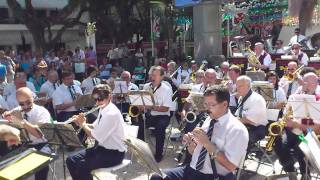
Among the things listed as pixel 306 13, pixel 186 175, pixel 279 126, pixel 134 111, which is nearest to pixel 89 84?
pixel 134 111

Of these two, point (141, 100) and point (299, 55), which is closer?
point (141, 100)

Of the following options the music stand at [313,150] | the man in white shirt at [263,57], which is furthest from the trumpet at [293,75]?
the music stand at [313,150]

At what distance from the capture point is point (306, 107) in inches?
225

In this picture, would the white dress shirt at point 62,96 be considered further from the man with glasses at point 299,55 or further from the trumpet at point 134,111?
the man with glasses at point 299,55

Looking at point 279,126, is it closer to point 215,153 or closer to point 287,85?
Answer: point 215,153

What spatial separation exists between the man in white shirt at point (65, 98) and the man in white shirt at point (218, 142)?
4.58 m

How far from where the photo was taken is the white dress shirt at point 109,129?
5559mm

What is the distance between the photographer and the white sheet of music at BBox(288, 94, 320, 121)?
5.67m

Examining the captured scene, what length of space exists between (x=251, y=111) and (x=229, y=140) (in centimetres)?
219

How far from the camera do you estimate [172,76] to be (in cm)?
1157

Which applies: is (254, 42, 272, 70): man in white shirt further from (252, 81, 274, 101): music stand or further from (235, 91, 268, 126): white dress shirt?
(235, 91, 268, 126): white dress shirt

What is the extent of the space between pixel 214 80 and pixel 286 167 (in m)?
2.33

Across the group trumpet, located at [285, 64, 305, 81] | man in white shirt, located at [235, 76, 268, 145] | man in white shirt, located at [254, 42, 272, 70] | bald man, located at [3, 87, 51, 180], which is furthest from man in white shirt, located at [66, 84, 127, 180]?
man in white shirt, located at [254, 42, 272, 70]

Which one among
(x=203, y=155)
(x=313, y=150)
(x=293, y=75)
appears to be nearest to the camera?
(x=313, y=150)
